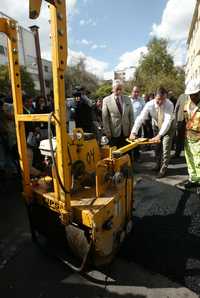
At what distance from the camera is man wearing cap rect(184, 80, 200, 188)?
347cm

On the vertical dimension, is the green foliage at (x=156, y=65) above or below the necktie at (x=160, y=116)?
above

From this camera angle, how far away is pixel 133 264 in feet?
7.69

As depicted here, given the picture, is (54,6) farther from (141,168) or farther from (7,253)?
(141,168)

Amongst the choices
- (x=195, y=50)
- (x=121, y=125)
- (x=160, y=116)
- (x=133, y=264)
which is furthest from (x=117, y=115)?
(x=195, y=50)

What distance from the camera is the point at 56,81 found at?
5.52 ft

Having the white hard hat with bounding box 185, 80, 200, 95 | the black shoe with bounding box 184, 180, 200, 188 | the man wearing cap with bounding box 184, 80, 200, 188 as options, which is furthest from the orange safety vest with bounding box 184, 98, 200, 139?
the black shoe with bounding box 184, 180, 200, 188

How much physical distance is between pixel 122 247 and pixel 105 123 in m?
2.42

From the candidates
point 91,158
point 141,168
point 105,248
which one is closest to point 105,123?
point 141,168

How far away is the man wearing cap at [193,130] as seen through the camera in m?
3.47

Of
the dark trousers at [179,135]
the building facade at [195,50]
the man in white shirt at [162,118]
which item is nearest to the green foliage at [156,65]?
the building facade at [195,50]

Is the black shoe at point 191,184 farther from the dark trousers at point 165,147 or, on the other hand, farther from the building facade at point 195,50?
the building facade at point 195,50

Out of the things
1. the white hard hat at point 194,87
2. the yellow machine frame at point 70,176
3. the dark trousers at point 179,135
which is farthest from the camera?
the dark trousers at point 179,135

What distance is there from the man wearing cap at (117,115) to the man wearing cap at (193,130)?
1.07m

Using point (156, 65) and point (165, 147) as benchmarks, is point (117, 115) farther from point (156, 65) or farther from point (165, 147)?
point (156, 65)
